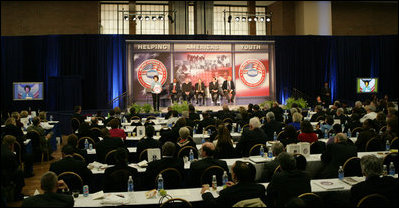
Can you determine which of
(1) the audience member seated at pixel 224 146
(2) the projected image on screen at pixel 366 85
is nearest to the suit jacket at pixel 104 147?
(1) the audience member seated at pixel 224 146

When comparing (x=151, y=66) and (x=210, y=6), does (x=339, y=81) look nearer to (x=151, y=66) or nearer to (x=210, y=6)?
(x=210, y=6)

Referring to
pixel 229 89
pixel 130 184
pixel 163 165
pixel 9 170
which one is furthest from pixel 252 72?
pixel 130 184

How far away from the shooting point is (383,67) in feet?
70.2

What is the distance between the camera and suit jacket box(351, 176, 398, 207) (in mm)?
3760

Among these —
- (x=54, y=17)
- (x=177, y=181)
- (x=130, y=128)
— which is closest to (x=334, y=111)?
(x=130, y=128)

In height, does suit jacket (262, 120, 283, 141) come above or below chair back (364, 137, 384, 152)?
above

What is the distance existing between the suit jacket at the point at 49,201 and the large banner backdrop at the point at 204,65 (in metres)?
15.3

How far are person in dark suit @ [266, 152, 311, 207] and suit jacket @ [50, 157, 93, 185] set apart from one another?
2393 mm

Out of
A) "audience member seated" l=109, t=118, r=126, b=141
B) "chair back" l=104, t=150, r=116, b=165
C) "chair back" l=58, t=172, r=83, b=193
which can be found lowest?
"chair back" l=58, t=172, r=83, b=193

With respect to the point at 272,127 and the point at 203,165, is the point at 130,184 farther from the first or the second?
the point at 272,127

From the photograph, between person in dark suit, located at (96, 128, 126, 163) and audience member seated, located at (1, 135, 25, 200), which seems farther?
person in dark suit, located at (96, 128, 126, 163)

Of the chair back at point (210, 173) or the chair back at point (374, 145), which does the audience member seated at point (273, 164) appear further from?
the chair back at point (374, 145)

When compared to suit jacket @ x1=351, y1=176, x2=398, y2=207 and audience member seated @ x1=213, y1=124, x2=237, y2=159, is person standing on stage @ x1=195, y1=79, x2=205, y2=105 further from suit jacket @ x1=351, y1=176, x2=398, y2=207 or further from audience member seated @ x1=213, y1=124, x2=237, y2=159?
suit jacket @ x1=351, y1=176, x2=398, y2=207

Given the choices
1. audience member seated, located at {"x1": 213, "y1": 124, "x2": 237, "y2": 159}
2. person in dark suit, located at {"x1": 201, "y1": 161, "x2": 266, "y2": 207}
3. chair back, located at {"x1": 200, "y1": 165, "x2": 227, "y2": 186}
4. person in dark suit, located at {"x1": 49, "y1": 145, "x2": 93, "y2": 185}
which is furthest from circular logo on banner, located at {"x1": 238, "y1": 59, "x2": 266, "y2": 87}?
person in dark suit, located at {"x1": 201, "y1": 161, "x2": 266, "y2": 207}
